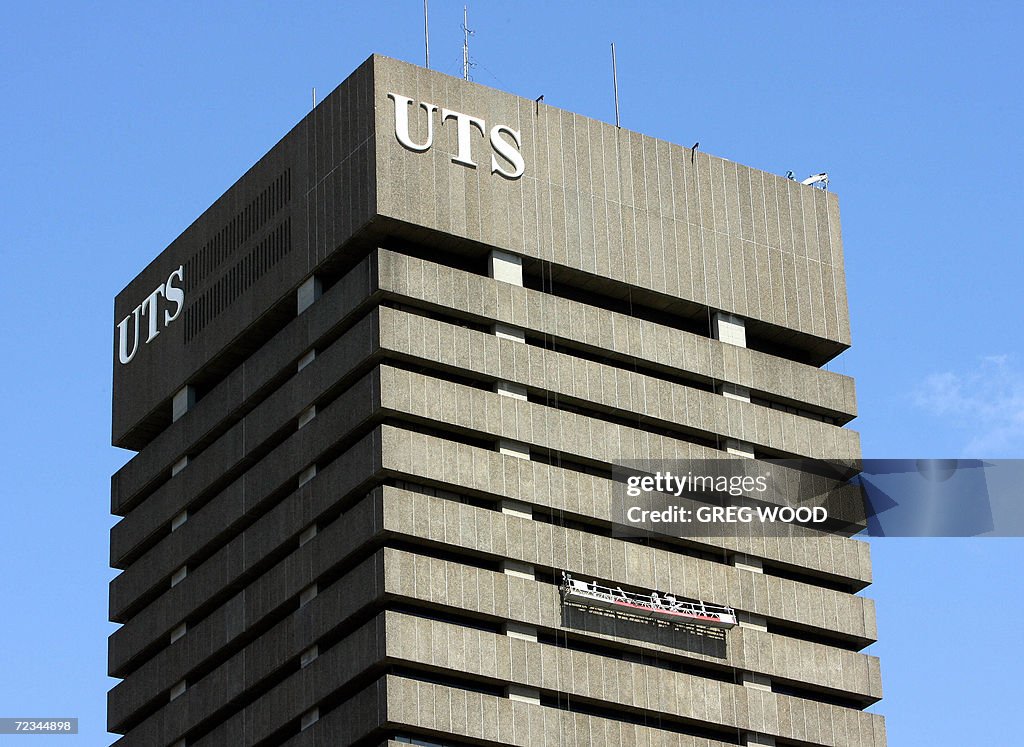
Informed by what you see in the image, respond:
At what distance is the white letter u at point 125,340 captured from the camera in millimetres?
167000

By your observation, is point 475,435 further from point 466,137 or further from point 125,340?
point 125,340

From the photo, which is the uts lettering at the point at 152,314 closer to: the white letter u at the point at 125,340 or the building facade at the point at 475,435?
the white letter u at the point at 125,340

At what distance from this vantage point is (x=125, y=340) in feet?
552

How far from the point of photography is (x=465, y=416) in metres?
140

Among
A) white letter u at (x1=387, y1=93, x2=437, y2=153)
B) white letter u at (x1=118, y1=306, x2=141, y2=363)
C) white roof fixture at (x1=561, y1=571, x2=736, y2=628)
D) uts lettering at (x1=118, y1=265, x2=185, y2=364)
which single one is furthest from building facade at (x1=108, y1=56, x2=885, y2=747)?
white letter u at (x1=118, y1=306, x2=141, y2=363)

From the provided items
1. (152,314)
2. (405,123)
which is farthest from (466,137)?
(152,314)

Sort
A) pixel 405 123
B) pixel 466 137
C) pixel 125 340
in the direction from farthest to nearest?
pixel 125 340
pixel 466 137
pixel 405 123

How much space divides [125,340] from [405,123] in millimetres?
34045

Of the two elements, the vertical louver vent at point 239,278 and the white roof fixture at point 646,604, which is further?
the vertical louver vent at point 239,278

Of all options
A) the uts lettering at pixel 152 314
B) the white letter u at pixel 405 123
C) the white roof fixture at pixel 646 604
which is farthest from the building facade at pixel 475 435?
the white roof fixture at pixel 646 604

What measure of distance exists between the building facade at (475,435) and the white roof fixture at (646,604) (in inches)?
24.3

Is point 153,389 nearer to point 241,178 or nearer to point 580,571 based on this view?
point 241,178

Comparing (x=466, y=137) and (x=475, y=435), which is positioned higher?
(x=466, y=137)

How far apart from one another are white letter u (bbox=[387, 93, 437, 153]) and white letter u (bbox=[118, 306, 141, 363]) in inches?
1242
